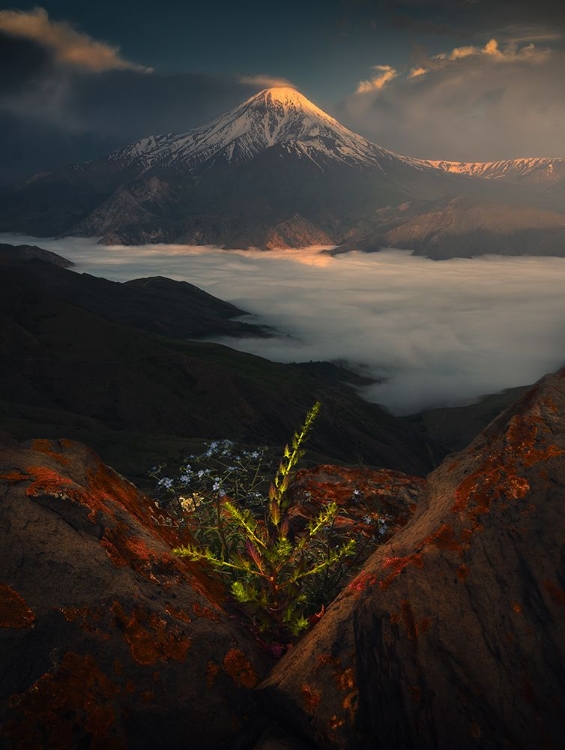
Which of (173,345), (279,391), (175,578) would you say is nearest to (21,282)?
(173,345)

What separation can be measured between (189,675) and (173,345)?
598 feet

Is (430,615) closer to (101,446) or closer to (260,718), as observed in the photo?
(260,718)

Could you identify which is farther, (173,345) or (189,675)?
(173,345)

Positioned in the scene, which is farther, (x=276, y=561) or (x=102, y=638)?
(x=276, y=561)

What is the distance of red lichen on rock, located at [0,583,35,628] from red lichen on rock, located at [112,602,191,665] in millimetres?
780

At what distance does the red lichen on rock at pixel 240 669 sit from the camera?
5211 millimetres

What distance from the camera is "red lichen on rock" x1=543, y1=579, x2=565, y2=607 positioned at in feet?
15.2

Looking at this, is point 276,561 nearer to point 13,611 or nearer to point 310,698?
point 310,698

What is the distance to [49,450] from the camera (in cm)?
751

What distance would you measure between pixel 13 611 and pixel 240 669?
2.33 m

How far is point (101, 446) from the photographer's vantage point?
81.9m

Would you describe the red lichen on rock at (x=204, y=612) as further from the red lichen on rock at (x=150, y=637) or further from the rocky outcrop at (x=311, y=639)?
the red lichen on rock at (x=150, y=637)

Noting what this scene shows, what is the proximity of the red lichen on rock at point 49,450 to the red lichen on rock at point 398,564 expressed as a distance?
468cm

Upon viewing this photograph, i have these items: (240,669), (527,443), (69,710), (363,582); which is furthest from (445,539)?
(69,710)
